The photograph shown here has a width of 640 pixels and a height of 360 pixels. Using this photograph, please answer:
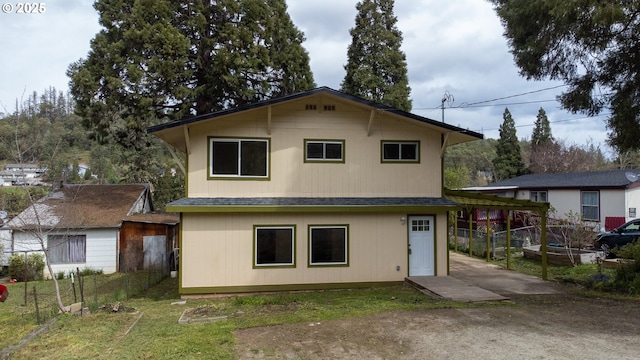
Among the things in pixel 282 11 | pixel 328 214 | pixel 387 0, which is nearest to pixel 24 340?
pixel 328 214

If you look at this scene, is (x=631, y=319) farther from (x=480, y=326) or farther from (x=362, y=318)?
(x=362, y=318)

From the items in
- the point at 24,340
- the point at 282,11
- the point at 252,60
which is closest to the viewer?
the point at 24,340

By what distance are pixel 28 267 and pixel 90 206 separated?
366 cm

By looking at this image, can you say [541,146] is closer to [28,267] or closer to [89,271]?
[89,271]

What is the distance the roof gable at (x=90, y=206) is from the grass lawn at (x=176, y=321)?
5738 millimetres

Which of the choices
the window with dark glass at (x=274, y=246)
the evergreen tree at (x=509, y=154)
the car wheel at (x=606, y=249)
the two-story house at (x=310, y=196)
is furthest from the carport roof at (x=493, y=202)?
the evergreen tree at (x=509, y=154)

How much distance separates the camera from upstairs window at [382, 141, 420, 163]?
12427 mm

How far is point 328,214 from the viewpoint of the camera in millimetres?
11844

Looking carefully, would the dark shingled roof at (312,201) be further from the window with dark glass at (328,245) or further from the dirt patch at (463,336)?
the dirt patch at (463,336)

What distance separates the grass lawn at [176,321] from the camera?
21.7ft

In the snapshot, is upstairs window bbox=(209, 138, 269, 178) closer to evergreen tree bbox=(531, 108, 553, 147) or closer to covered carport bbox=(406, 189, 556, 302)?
covered carport bbox=(406, 189, 556, 302)

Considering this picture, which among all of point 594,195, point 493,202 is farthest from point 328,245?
point 594,195

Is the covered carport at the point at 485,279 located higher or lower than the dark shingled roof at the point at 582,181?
lower

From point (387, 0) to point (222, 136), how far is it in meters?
17.8
